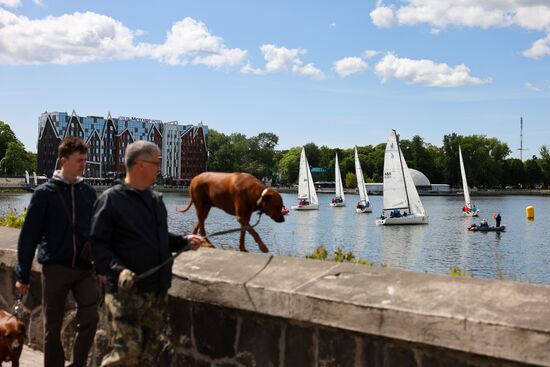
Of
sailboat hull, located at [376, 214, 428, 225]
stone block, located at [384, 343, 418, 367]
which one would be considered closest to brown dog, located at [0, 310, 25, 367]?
stone block, located at [384, 343, 418, 367]

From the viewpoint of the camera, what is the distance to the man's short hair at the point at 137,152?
152 inches

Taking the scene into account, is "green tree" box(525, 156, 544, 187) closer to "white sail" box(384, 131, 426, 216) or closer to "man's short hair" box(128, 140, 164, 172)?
"white sail" box(384, 131, 426, 216)

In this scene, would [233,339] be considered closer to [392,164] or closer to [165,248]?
[165,248]

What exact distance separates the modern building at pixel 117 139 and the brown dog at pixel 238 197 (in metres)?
139

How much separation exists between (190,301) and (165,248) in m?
0.66

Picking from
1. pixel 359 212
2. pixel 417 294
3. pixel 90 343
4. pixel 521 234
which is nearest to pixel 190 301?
pixel 90 343

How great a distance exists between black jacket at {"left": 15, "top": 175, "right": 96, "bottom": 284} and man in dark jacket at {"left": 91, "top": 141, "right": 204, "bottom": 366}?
739 mm

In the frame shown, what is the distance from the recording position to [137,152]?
387 cm

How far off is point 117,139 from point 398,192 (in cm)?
9807

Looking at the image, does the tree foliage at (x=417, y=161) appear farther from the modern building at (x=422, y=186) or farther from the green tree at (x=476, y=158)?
the modern building at (x=422, y=186)

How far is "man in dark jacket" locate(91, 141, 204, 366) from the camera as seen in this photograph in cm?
378

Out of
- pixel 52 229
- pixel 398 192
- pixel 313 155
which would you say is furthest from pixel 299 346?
pixel 313 155

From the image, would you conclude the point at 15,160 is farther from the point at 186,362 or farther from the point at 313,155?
the point at 186,362

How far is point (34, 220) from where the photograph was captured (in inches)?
175
